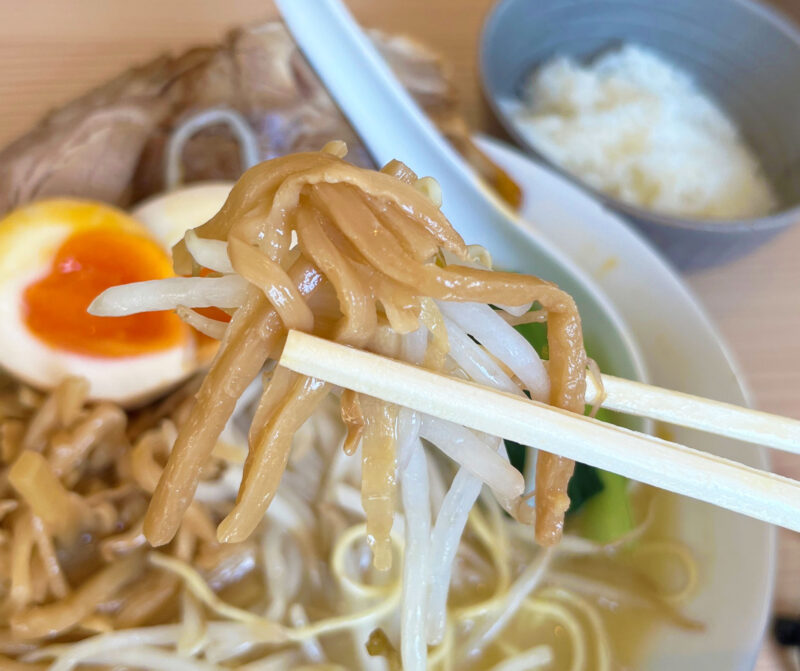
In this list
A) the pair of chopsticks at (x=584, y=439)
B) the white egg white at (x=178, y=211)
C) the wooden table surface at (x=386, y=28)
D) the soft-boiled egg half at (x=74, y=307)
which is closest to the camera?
the pair of chopsticks at (x=584, y=439)

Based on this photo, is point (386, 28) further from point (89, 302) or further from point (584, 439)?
point (584, 439)

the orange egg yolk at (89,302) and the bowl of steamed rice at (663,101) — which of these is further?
the bowl of steamed rice at (663,101)

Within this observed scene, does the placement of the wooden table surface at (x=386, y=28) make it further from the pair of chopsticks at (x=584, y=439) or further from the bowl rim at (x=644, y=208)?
the pair of chopsticks at (x=584, y=439)

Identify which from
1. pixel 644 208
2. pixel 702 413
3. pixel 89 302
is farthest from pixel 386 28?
pixel 702 413

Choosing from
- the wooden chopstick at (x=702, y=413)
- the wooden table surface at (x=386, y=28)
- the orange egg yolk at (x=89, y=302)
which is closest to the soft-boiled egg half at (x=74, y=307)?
the orange egg yolk at (x=89, y=302)

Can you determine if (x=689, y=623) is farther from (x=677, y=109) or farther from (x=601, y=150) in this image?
(x=677, y=109)

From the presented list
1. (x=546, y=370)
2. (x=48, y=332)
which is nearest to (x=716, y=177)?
(x=546, y=370)
